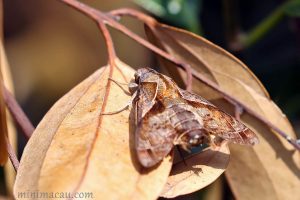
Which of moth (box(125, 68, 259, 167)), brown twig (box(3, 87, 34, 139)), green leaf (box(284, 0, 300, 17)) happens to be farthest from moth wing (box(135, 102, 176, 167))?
green leaf (box(284, 0, 300, 17))

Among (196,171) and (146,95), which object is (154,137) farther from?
(146,95)

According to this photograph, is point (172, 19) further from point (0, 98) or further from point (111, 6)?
point (111, 6)

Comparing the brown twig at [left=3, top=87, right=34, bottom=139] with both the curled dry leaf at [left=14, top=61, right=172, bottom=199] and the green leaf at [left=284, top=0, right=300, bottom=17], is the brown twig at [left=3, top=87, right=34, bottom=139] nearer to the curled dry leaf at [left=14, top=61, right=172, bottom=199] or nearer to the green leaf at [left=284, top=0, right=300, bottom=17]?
the curled dry leaf at [left=14, top=61, right=172, bottom=199]

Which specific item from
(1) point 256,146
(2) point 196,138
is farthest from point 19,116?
(1) point 256,146

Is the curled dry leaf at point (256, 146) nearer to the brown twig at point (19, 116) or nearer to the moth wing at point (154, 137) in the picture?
the moth wing at point (154, 137)

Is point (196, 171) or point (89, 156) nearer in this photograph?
point (89, 156)
